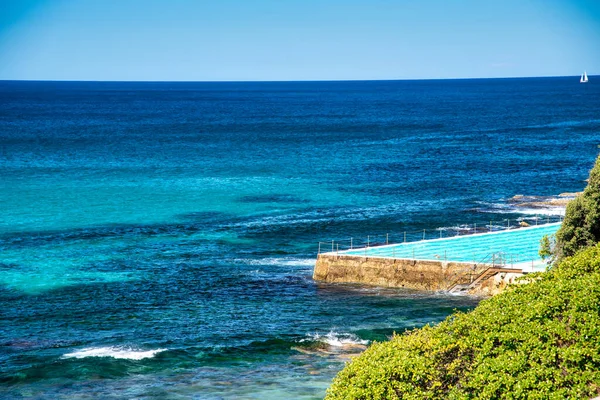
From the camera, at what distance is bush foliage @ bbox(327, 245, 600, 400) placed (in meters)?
19.0

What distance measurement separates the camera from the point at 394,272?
151 feet

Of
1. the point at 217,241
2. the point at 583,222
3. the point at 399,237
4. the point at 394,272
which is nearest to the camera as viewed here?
the point at 583,222

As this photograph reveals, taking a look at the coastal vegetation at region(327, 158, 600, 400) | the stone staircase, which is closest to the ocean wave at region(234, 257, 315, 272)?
the stone staircase

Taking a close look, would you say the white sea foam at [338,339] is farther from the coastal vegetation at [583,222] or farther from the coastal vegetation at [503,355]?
the coastal vegetation at [503,355]

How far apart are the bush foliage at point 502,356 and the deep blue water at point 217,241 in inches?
417

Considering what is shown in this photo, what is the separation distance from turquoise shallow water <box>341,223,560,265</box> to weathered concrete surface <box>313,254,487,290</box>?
1237 mm

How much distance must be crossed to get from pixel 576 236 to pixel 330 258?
633 inches

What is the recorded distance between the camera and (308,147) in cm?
12250

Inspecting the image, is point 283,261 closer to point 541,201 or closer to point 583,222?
point 583,222

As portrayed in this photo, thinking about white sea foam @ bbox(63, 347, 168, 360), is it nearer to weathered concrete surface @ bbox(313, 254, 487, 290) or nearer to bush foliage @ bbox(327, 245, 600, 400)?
weathered concrete surface @ bbox(313, 254, 487, 290)

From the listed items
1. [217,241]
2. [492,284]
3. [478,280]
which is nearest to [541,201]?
[217,241]

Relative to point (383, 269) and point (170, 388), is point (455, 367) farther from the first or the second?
point (383, 269)

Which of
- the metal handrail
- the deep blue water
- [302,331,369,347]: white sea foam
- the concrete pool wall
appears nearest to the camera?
the deep blue water

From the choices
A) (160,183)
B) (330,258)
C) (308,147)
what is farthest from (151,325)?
(308,147)
